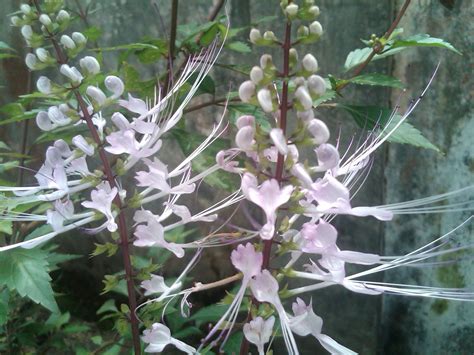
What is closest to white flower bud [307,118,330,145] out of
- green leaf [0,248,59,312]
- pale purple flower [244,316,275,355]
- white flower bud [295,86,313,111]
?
white flower bud [295,86,313,111]

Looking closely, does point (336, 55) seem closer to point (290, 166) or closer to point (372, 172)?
point (372, 172)

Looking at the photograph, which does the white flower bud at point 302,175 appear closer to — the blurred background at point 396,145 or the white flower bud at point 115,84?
the white flower bud at point 115,84

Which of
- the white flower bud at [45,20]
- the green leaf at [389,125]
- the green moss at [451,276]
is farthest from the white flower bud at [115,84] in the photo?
the green moss at [451,276]

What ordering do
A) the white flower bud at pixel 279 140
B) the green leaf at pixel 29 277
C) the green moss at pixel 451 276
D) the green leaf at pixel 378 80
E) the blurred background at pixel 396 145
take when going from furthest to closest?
the green moss at pixel 451 276 → the blurred background at pixel 396 145 → the green leaf at pixel 378 80 → the green leaf at pixel 29 277 → the white flower bud at pixel 279 140

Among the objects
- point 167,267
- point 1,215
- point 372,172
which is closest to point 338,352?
point 1,215

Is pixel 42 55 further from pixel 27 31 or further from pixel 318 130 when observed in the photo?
pixel 318 130

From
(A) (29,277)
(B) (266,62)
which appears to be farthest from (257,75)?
(A) (29,277)
